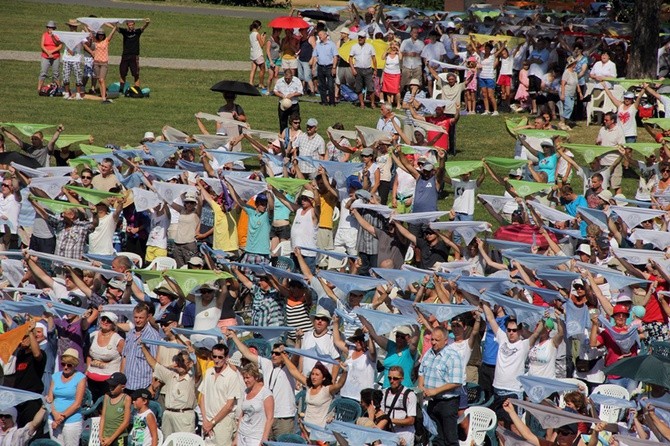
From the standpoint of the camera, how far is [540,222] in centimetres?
1962

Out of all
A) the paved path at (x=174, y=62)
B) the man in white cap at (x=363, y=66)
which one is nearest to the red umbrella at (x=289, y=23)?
the man in white cap at (x=363, y=66)

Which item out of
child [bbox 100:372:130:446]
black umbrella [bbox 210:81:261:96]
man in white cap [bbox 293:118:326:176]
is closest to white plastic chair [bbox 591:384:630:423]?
child [bbox 100:372:130:446]

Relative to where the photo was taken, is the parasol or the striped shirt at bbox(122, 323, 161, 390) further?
the parasol

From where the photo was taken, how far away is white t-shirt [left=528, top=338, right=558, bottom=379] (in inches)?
614

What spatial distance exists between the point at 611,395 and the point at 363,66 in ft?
54.3

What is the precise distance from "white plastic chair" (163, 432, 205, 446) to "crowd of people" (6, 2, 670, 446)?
301mm

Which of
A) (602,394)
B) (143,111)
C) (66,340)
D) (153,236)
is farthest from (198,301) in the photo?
(143,111)

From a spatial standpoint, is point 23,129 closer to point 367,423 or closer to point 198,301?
point 198,301

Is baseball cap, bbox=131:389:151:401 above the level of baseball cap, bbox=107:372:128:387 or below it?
below

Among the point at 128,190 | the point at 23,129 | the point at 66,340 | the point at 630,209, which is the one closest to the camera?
the point at 66,340

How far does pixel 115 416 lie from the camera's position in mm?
15141

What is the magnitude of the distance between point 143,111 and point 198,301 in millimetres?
14546

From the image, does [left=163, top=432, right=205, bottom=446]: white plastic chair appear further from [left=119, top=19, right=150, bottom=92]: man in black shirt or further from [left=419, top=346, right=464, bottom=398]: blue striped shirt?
[left=119, top=19, right=150, bottom=92]: man in black shirt

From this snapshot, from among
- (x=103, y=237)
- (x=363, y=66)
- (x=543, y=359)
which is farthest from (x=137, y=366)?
(x=363, y=66)
